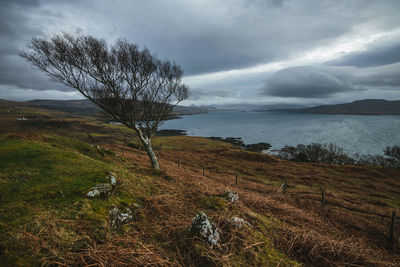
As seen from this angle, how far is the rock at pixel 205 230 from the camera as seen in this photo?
3123mm

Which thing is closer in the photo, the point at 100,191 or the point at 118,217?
the point at 118,217

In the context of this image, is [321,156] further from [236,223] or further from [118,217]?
[118,217]

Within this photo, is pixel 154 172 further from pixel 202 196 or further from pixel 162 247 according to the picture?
pixel 162 247

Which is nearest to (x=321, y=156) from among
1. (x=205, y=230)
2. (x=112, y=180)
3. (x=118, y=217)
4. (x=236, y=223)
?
(x=236, y=223)

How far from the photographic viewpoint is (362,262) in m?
3.28

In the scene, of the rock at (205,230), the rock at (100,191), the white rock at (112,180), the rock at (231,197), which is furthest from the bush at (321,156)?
the rock at (100,191)

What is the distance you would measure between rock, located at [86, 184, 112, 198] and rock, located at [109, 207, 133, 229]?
78cm

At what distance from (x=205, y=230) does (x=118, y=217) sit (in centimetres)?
218

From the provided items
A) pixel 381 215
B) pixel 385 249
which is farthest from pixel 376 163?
pixel 385 249

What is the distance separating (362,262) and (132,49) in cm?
1434

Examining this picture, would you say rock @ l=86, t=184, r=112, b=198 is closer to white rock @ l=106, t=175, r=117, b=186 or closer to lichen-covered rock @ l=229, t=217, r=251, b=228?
white rock @ l=106, t=175, r=117, b=186

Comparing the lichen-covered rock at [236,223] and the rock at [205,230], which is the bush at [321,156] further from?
the rock at [205,230]

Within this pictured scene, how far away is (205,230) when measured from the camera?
125 inches

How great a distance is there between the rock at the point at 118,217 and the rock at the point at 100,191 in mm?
782
